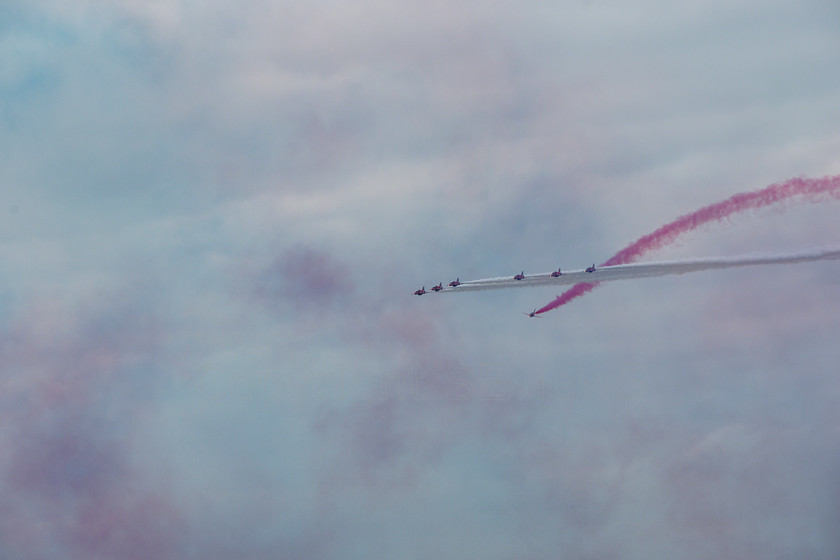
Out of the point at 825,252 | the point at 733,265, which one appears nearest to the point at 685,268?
the point at 733,265

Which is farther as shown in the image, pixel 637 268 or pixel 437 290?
pixel 437 290

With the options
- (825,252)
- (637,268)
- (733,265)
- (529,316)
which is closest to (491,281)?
(529,316)

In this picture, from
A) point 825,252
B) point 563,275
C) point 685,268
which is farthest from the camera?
point 563,275

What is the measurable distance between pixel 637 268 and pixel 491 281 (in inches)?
982

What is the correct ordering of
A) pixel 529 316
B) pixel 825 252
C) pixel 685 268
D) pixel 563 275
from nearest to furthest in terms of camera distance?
pixel 825 252
pixel 685 268
pixel 563 275
pixel 529 316

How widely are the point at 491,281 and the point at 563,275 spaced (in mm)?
12201

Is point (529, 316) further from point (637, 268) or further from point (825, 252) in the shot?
point (825, 252)

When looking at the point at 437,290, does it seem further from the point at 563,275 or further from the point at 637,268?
the point at 637,268

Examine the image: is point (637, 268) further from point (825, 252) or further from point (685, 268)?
point (825, 252)

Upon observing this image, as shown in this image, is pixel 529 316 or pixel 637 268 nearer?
pixel 637 268

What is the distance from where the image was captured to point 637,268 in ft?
500

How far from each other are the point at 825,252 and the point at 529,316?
49.1m

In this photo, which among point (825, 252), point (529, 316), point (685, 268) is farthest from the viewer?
point (529, 316)

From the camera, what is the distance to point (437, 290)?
177m
